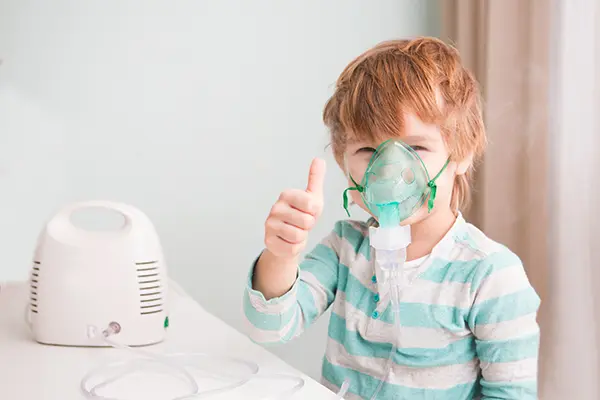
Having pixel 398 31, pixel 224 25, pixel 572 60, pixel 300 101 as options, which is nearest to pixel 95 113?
pixel 224 25

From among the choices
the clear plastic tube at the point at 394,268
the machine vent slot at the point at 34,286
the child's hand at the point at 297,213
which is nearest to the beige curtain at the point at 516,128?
the clear plastic tube at the point at 394,268

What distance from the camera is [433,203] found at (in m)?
1.08

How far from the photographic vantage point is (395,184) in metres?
1.03

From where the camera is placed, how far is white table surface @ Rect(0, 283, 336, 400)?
3.12 feet

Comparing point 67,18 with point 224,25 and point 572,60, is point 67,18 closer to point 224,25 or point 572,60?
point 224,25

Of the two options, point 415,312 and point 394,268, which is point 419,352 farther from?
point 394,268

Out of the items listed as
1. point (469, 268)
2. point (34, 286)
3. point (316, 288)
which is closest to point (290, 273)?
point (316, 288)

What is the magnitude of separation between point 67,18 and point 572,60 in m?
1.19

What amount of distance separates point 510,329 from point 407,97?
1.23ft

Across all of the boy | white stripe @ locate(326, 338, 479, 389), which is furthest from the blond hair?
white stripe @ locate(326, 338, 479, 389)

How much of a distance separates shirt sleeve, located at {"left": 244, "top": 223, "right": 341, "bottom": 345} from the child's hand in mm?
123

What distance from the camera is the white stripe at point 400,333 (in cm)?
113

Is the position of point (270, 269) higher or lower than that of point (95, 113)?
lower

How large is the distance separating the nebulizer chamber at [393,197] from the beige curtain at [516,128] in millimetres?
571
